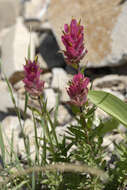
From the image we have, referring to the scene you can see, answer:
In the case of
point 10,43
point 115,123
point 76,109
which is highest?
point 10,43

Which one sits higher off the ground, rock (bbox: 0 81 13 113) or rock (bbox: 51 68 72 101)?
rock (bbox: 51 68 72 101)

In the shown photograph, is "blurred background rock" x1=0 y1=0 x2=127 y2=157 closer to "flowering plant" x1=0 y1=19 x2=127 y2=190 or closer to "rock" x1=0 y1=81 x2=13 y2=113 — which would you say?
"rock" x1=0 y1=81 x2=13 y2=113

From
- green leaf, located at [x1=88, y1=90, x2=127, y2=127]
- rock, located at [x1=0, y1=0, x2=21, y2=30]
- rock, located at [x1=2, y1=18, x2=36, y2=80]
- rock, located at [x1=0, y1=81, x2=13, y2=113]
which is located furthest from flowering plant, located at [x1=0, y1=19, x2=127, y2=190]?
rock, located at [x1=0, y1=0, x2=21, y2=30]

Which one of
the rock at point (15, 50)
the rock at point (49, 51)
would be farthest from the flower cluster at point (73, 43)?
the rock at point (49, 51)

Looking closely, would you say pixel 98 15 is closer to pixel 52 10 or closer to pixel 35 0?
pixel 52 10

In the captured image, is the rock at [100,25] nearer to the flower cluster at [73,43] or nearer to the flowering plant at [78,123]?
the flowering plant at [78,123]

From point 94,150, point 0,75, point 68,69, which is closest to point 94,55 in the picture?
point 68,69
